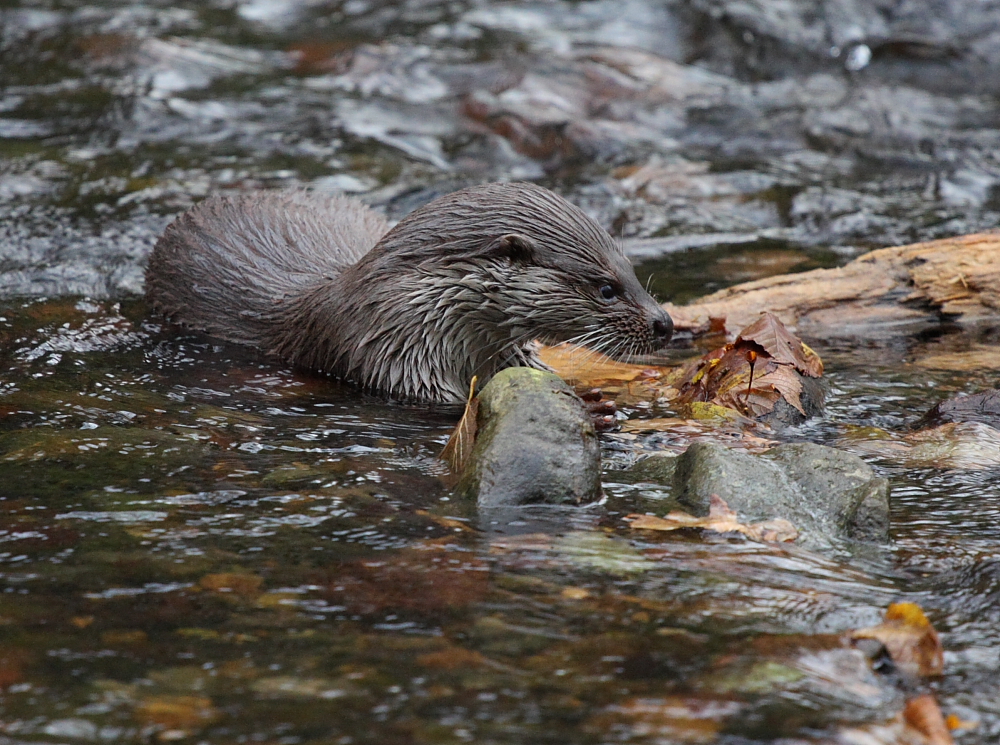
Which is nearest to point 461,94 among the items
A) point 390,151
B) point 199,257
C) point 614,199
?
point 390,151

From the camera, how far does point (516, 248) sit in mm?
5035

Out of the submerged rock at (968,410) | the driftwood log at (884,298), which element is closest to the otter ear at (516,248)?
the driftwood log at (884,298)

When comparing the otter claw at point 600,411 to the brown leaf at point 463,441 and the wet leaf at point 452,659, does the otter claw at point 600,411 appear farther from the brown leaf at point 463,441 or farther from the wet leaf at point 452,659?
the wet leaf at point 452,659

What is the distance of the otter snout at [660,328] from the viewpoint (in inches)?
198

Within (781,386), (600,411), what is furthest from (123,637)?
(781,386)

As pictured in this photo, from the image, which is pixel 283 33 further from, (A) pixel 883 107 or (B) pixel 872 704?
(B) pixel 872 704

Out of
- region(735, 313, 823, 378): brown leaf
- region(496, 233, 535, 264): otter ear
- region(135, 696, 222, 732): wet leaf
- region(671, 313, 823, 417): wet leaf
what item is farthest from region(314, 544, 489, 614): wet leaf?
region(735, 313, 823, 378): brown leaf

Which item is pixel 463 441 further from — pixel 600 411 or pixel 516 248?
pixel 516 248

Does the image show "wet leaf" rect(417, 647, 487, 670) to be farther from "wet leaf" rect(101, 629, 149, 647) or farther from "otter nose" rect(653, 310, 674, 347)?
"otter nose" rect(653, 310, 674, 347)

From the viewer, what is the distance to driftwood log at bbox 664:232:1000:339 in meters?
5.91

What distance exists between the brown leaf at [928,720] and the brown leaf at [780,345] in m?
2.47

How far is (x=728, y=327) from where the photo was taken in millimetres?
5953

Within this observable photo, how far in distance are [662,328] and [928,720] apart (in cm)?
270

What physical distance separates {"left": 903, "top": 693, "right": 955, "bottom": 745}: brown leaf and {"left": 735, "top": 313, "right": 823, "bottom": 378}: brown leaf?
247 centimetres
